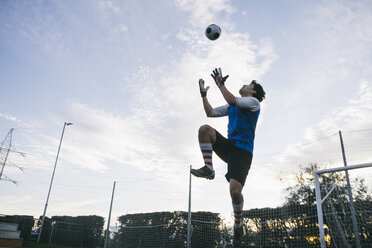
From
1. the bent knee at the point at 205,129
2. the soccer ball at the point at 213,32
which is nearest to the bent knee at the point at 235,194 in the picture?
the bent knee at the point at 205,129

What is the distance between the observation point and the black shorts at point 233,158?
2.96 m

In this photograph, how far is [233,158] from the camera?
3.03 m

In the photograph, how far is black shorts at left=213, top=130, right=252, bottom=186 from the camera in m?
2.96

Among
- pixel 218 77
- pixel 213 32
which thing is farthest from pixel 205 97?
pixel 213 32

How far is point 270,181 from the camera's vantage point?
13727mm

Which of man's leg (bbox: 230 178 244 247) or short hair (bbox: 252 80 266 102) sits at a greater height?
short hair (bbox: 252 80 266 102)

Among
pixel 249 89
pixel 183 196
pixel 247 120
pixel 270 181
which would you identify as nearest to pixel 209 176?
pixel 247 120

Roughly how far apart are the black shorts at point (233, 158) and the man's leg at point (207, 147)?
0.11m

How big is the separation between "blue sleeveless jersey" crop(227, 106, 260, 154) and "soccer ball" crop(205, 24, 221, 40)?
1.46m

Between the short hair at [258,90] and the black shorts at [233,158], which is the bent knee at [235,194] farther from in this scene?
the short hair at [258,90]

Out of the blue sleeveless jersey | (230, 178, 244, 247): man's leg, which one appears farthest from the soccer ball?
(230, 178, 244, 247): man's leg

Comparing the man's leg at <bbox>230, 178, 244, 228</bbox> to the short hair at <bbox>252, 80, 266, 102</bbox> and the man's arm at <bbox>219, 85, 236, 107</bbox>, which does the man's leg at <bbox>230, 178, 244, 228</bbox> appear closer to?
the man's arm at <bbox>219, 85, 236, 107</bbox>

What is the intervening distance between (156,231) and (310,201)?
334 inches

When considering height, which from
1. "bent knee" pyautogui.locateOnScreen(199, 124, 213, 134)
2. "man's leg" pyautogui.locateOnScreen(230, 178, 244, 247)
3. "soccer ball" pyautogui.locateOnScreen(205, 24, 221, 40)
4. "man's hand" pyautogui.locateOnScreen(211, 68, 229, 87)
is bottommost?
"man's leg" pyautogui.locateOnScreen(230, 178, 244, 247)
